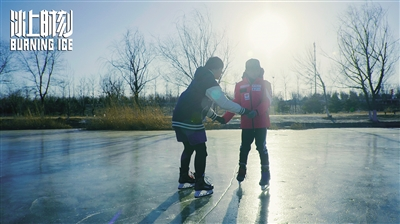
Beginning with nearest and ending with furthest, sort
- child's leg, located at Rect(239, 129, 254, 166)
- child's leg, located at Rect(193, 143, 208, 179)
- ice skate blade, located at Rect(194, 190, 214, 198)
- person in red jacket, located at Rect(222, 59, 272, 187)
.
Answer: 1. ice skate blade, located at Rect(194, 190, 214, 198)
2. child's leg, located at Rect(193, 143, 208, 179)
3. person in red jacket, located at Rect(222, 59, 272, 187)
4. child's leg, located at Rect(239, 129, 254, 166)

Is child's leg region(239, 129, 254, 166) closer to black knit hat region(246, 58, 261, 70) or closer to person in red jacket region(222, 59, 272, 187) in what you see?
person in red jacket region(222, 59, 272, 187)

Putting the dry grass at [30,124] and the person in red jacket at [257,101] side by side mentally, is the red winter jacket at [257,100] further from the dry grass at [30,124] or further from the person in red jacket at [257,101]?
the dry grass at [30,124]

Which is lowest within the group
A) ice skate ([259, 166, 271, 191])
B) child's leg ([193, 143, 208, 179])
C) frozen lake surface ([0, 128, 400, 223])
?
frozen lake surface ([0, 128, 400, 223])

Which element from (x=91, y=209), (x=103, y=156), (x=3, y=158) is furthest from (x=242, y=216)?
(x=3, y=158)

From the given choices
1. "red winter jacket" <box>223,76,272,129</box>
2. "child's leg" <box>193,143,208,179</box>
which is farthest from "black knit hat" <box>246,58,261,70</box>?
"child's leg" <box>193,143,208,179</box>

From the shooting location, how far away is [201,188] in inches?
125

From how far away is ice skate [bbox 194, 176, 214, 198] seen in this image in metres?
3.15

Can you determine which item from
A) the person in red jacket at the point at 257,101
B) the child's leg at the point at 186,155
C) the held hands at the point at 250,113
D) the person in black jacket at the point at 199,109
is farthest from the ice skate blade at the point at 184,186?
the held hands at the point at 250,113

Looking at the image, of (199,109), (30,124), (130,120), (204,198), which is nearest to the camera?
(204,198)

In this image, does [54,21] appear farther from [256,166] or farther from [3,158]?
[256,166]

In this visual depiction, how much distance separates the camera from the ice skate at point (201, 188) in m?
3.15

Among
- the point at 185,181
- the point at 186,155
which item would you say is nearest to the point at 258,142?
the point at 186,155

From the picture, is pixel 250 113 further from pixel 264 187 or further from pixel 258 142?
pixel 264 187

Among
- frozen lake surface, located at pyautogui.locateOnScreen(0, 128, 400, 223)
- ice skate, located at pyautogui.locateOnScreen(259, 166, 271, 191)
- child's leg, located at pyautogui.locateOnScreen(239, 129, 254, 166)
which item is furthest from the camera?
Result: child's leg, located at pyautogui.locateOnScreen(239, 129, 254, 166)
